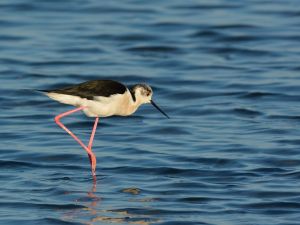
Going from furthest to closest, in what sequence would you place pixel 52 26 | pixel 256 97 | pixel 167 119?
pixel 52 26 → pixel 256 97 → pixel 167 119

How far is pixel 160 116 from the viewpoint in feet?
45.0

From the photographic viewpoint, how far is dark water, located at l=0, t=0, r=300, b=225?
9570 millimetres

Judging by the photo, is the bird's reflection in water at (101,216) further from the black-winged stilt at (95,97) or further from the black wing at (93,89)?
the black wing at (93,89)

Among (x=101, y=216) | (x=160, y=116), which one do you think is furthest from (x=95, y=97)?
(x=160, y=116)

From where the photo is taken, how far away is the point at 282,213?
928 centimetres

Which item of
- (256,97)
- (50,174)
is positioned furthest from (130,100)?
(256,97)

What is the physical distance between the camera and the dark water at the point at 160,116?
957 cm

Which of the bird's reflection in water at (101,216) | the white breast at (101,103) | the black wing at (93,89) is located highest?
the black wing at (93,89)

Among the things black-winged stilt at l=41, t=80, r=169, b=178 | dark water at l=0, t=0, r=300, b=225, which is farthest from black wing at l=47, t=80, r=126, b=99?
dark water at l=0, t=0, r=300, b=225

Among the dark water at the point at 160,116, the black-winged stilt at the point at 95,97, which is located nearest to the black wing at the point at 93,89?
the black-winged stilt at the point at 95,97

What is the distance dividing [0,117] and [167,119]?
2102 mm

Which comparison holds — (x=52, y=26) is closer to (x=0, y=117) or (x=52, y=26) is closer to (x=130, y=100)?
(x=0, y=117)

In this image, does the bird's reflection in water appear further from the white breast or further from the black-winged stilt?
the white breast

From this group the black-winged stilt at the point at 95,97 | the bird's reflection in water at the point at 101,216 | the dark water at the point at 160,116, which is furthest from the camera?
the black-winged stilt at the point at 95,97
